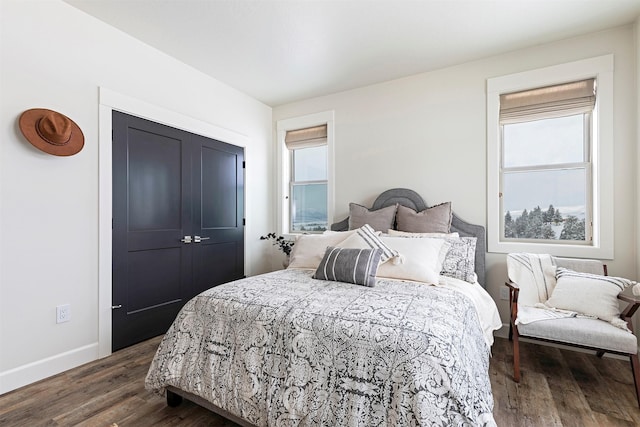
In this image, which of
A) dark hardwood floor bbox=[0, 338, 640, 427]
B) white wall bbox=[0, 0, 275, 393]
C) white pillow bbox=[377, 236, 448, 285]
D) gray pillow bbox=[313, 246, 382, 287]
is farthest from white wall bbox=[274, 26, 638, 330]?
white wall bbox=[0, 0, 275, 393]

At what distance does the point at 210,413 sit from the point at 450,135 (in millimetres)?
3157

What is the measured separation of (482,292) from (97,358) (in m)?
3.15

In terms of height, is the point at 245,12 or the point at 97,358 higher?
the point at 245,12

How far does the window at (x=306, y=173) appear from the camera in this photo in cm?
396

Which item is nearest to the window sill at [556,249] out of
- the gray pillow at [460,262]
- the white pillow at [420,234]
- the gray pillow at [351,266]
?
the white pillow at [420,234]

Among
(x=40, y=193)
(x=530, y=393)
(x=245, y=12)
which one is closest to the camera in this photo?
(x=530, y=393)

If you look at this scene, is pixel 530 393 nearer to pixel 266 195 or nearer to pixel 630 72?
pixel 630 72

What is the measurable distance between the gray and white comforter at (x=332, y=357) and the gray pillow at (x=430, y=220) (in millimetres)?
1078

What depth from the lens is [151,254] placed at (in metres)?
2.87

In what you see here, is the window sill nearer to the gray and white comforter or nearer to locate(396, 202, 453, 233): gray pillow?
locate(396, 202, 453, 233): gray pillow

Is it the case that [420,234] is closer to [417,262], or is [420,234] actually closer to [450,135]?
[417,262]

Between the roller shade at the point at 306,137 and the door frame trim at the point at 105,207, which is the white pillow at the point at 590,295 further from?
the door frame trim at the point at 105,207

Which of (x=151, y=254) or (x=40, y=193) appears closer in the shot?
(x=40, y=193)

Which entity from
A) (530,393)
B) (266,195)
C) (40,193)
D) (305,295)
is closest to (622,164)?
(530,393)
